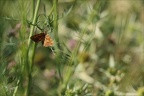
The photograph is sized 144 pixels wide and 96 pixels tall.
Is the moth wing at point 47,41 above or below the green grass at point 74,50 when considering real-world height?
above

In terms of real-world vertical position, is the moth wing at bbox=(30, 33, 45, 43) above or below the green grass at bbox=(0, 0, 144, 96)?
above

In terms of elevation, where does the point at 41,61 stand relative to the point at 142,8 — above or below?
below

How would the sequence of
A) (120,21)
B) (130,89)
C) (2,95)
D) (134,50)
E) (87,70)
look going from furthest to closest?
(120,21) → (134,50) → (87,70) → (130,89) → (2,95)

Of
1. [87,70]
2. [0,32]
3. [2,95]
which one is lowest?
[87,70]

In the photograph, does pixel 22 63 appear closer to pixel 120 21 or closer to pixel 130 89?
pixel 130 89

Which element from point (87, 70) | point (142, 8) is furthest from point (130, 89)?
point (142, 8)

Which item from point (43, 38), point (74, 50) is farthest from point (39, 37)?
point (74, 50)

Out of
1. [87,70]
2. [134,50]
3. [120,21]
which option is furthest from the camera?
[120,21]

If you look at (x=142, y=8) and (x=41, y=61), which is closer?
(x=41, y=61)
